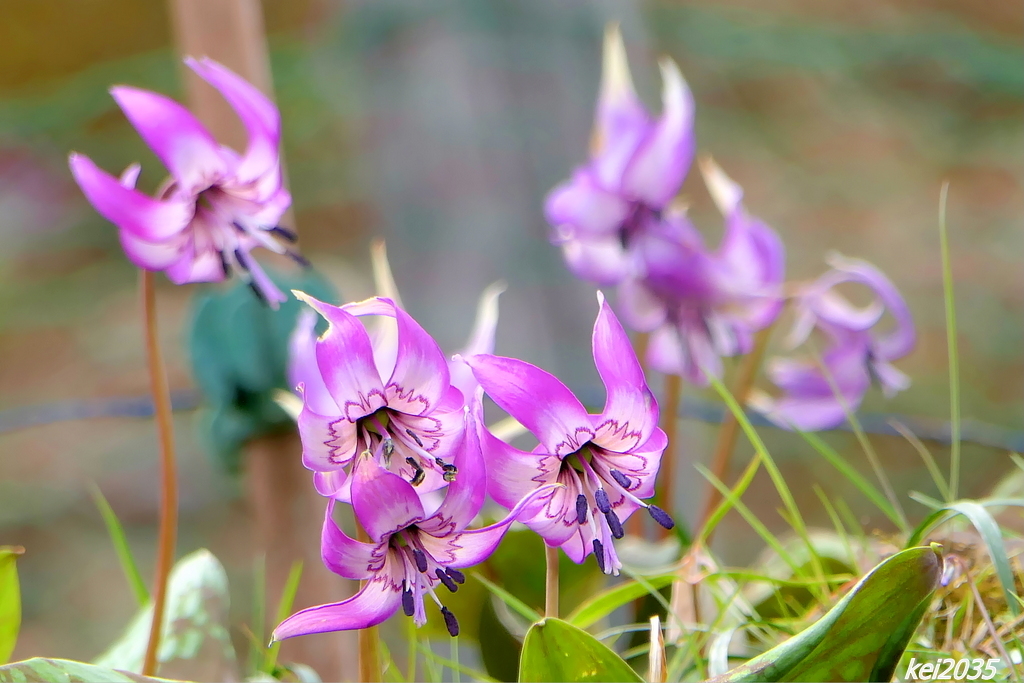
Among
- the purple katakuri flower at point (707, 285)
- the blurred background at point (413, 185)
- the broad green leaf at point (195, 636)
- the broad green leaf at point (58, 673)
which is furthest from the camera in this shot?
the blurred background at point (413, 185)

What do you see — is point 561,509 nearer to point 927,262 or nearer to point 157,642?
point 157,642

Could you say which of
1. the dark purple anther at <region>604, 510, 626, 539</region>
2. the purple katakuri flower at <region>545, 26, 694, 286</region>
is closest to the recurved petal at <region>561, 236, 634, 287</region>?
the purple katakuri flower at <region>545, 26, 694, 286</region>

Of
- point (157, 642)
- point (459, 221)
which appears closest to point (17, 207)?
point (459, 221)

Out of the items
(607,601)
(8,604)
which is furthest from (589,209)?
(8,604)

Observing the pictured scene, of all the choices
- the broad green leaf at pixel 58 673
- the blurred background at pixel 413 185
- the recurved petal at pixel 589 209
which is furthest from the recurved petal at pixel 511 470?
the blurred background at pixel 413 185

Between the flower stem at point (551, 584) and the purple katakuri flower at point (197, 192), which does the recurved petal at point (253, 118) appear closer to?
the purple katakuri flower at point (197, 192)

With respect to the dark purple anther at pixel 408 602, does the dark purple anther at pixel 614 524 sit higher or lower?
higher
